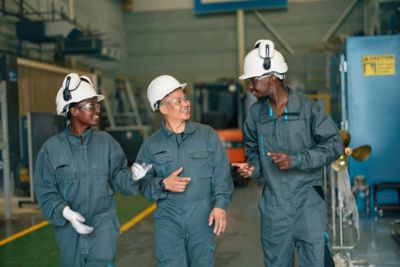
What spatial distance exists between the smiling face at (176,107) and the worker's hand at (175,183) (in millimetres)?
386

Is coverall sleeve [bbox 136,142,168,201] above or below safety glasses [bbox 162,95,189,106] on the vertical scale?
below

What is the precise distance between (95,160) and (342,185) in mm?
3291

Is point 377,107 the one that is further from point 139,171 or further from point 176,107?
point 139,171

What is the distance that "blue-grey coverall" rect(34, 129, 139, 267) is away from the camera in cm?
318

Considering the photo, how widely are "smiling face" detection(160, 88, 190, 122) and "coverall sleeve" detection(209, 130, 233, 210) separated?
229 mm

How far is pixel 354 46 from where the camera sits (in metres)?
7.41

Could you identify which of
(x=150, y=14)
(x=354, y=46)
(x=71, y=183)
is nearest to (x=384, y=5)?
(x=354, y=46)

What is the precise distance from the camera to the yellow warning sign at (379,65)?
736 cm

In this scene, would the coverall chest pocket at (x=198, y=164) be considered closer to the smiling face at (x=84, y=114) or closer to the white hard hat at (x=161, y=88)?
the white hard hat at (x=161, y=88)

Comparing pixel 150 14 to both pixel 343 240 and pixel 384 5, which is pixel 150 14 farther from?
pixel 343 240

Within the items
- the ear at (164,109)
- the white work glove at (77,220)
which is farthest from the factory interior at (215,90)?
the white work glove at (77,220)

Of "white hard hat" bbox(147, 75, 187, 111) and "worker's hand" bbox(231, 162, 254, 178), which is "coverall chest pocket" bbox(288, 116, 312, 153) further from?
"white hard hat" bbox(147, 75, 187, 111)

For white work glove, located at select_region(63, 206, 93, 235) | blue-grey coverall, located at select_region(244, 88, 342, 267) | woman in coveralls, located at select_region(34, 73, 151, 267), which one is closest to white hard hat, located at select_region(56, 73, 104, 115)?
woman in coveralls, located at select_region(34, 73, 151, 267)

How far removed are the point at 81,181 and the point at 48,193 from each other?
0.69ft
